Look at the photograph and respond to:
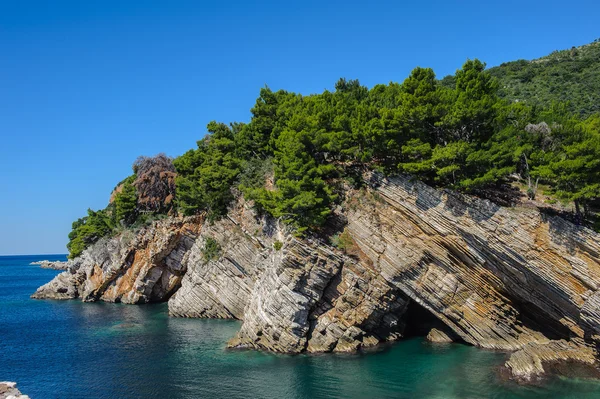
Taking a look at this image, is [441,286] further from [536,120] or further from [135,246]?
[135,246]

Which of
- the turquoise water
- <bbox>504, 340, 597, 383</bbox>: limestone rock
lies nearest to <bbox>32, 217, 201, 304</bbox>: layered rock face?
the turquoise water

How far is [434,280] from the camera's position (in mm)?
30609

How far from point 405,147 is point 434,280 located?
10444mm

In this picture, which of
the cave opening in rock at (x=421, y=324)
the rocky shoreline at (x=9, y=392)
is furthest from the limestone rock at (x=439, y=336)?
the rocky shoreline at (x=9, y=392)

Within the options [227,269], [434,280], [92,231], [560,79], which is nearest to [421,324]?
[434,280]

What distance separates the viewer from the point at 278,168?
115 ft

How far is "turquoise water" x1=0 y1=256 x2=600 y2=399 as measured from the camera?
75.4ft

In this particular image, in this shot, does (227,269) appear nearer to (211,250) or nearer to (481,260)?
(211,250)

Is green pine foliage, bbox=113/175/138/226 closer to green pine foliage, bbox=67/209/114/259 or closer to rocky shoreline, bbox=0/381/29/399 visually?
green pine foliage, bbox=67/209/114/259

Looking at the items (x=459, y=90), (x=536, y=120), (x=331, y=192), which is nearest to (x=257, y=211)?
(x=331, y=192)

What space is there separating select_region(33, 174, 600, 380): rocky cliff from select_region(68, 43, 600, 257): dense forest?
2.00 metres

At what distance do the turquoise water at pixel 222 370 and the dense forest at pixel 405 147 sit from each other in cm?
1065

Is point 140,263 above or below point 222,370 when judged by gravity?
above

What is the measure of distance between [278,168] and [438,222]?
1410cm
